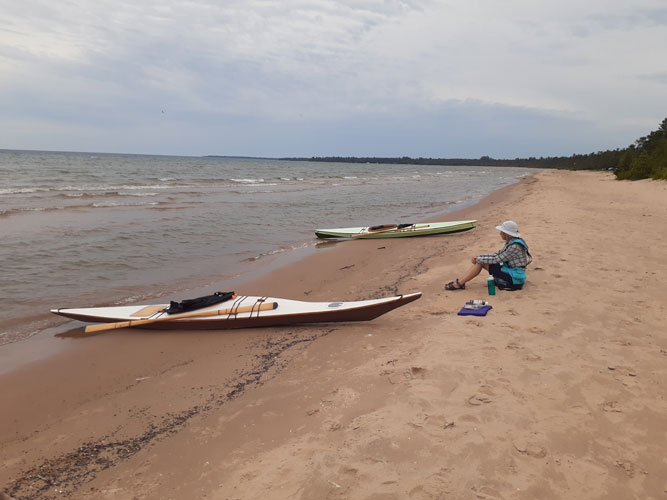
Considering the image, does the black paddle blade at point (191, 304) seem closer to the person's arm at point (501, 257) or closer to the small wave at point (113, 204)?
the person's arm at point (501, 257)

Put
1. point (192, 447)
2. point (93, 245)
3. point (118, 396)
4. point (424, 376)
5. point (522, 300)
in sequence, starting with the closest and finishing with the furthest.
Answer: point (192, 447) → point (424, 376) → point (118, 396) → point (522, 300) → point (93, 245)

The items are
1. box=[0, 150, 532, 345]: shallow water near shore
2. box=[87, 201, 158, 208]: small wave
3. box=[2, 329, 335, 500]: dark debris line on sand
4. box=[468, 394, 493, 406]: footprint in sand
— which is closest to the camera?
box=[2, 329, 335, 500]: dark debris line on sand

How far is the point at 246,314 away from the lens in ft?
18.5

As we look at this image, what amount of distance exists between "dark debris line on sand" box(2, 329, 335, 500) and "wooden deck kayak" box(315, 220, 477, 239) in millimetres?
8905

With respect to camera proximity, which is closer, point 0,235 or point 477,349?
point 477,349

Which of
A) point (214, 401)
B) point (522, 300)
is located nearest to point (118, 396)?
point (214, 401)

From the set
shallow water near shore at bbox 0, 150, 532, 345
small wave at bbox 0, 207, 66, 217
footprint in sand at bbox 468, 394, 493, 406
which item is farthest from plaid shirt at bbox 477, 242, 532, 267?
small wave at bbox 0, 207, 66, 217

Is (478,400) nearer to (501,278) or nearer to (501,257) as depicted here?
(501,278)

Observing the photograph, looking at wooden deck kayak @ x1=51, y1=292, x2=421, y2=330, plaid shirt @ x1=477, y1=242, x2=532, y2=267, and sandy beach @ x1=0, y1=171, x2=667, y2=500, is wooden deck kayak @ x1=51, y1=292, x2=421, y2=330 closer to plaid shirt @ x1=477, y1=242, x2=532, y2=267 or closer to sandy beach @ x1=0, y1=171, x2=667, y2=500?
sandy beach @ x1=0, y1=171, x2=667, y2=500

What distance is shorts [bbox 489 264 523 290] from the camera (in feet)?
20.3

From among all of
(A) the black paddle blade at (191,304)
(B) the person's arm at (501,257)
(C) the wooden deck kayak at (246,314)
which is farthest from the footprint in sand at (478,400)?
(A) the black paddle blade at (191,304)

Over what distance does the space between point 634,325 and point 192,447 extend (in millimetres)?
4801

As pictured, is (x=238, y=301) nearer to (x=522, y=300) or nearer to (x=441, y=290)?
(x=441, y=290)

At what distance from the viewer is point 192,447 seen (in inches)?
128
